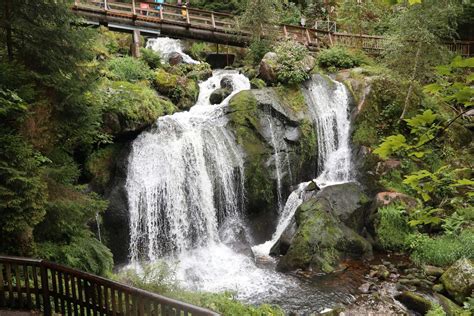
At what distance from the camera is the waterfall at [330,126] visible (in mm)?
15227

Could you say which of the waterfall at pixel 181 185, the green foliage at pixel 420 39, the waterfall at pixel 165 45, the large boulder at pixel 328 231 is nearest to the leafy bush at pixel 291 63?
the green foliage at pixel 420 39

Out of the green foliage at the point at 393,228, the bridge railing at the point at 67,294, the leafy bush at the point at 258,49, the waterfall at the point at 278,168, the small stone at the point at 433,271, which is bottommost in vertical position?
the small stone at the point at 433,271

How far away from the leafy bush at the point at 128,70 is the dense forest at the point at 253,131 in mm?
55

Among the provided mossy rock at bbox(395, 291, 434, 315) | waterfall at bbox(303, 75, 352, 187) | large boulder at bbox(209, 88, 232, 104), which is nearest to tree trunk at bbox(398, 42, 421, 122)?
waterfall at bbox(303, 75, 352, 187)

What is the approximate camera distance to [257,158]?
44.9 ft

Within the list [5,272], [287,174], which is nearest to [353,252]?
[287,174]

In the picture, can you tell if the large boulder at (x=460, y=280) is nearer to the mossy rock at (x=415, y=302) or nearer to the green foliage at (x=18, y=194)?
the mossy rock at (x=415, y=302)

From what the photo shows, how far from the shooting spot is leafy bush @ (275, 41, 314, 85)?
15.9m

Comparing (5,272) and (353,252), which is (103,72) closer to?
(5,272)

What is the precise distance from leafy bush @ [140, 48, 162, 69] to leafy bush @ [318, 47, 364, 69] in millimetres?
7828

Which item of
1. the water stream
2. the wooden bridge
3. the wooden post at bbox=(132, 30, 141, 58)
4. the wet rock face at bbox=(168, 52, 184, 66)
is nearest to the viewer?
the water stream

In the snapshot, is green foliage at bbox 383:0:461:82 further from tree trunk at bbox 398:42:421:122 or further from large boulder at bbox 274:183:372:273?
large boulder at bbox 274:183:372:273

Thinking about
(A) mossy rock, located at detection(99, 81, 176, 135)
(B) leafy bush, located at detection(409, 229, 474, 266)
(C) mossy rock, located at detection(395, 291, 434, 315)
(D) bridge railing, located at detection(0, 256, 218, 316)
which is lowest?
(C) mossy rock, located at detection(395, 291, 434, 315)

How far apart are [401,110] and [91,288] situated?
14.8 meters
